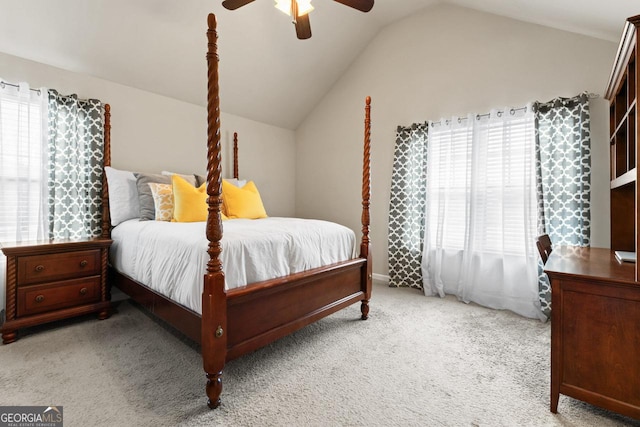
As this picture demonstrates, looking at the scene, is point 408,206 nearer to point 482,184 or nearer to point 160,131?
point 482,184

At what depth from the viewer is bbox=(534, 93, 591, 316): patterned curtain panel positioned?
2447 millimetres

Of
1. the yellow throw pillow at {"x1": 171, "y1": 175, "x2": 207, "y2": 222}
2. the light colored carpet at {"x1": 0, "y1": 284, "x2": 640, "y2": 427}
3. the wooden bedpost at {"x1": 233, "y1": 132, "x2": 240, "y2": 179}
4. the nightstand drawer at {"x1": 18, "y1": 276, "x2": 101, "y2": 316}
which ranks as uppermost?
the wooden bedpost at {"x1": 233, "y1": 132, "x2": 240, "y2": 179}

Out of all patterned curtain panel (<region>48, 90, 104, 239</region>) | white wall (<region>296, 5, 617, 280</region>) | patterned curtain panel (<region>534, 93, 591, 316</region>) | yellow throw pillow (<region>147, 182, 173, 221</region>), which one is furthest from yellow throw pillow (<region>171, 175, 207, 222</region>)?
patterned curtain panel (<region>534, 93, 591, 316</region>)

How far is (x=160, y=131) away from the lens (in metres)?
3.25

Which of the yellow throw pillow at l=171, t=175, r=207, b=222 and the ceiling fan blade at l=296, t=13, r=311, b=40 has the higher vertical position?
the ceiling fan blade at l=296, t=13, r=311, b=40

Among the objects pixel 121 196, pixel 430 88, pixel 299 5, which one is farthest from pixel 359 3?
pixel 121 196

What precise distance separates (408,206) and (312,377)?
2.31 m

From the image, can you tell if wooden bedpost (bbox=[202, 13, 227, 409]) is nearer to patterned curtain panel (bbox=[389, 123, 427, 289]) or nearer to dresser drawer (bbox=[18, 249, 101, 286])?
dresser drawer (bbox=[18, 249, 101, 286])

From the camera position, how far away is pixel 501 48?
289 centimetres

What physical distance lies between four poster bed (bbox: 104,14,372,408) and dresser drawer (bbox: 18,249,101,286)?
1.06 ft

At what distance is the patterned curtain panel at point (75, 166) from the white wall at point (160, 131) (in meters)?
0.15

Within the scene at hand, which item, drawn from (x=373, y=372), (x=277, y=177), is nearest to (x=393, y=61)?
(x=277, y=177)

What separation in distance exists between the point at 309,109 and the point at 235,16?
1.78 m

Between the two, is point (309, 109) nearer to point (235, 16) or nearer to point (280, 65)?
point (280, 65)
